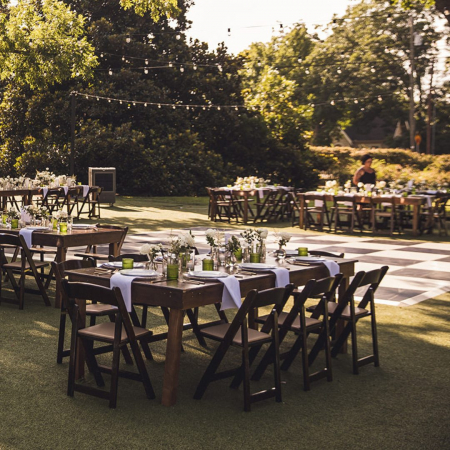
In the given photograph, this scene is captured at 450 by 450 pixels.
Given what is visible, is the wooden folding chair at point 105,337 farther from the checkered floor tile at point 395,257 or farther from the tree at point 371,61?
the tree at point 371,61

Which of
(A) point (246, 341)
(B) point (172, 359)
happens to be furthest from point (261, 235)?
(B) point (172, 359)

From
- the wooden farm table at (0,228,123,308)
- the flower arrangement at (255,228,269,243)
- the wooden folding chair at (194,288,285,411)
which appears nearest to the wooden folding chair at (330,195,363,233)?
the wooden farm table at (0,228,123,308)

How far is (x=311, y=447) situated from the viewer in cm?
378

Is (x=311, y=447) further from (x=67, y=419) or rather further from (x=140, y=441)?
(x=67, y=419)

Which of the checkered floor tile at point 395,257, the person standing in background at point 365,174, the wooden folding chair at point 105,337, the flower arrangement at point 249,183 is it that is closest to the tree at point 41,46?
the flower arrangement at point 249,183

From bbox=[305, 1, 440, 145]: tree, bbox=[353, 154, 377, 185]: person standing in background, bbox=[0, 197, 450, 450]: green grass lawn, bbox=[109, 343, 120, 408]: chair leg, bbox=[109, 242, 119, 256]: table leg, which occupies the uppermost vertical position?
bbox=[305, 1, 440, 145]: tree

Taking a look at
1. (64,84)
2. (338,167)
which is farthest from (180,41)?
(338,167)

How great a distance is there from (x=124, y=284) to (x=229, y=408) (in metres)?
0.98

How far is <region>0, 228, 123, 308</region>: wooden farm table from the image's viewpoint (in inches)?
285

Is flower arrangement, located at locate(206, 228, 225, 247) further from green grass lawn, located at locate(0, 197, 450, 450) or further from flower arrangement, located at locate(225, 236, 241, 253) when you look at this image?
green grass lawn, located at locate(0, 197, 450, 450)

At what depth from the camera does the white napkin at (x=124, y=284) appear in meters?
4.48

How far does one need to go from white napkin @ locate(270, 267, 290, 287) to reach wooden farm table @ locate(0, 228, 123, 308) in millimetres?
2766

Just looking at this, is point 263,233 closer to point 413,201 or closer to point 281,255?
point 281,255

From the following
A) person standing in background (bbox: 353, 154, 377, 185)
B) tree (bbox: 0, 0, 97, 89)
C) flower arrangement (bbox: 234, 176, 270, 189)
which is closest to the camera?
person standing in background (bbox: 353, 154, 377, 185)
